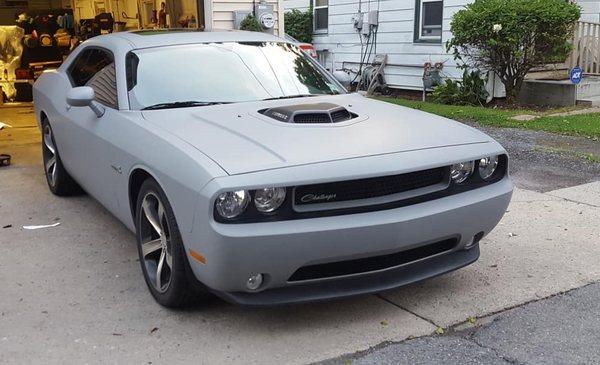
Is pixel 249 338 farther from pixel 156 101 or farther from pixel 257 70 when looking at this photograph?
pixel 257 70

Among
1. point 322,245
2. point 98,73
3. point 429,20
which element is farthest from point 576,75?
point 322,245

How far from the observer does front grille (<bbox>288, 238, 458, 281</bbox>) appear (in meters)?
3.12

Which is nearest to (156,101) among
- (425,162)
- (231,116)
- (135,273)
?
(231,116)

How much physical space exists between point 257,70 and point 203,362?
7.61 feet

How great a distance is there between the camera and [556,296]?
3746 millimetres

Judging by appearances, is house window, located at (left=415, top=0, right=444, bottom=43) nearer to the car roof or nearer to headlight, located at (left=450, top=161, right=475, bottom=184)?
the car roof

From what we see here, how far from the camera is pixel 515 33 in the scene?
32.6 feet

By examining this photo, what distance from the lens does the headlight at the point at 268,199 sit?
9.77 ft

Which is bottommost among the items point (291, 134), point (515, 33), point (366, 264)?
point (366, 264)

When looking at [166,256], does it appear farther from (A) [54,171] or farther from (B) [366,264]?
(A) [54,171]

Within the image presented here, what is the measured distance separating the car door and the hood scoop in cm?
109

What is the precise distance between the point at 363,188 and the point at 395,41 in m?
10.8

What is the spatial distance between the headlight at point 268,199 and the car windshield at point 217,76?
1393 millimetres

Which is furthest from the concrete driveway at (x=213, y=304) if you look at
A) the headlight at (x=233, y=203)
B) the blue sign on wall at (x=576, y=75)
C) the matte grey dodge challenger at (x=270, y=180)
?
the blue sign on wall at (x=576, y=75)
